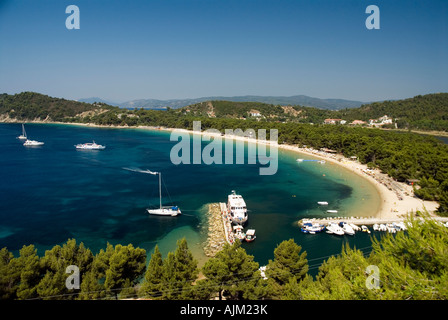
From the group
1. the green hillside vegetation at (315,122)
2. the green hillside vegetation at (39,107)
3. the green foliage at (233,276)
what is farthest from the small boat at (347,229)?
the green hillside vegetation at (39,107)

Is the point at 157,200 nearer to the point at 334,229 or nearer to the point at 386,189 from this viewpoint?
the point at 334,229

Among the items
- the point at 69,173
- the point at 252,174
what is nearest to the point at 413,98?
the point at 252,174

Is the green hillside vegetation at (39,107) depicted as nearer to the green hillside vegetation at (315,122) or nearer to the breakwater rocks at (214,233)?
the green hillside vegetation at (315,122)

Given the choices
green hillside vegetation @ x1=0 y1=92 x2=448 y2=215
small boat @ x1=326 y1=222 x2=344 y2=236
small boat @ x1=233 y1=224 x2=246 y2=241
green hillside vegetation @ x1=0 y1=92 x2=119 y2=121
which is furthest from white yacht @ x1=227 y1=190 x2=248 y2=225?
green hillside vegetation @ x1=0 y1=92 x2=119 y2=121

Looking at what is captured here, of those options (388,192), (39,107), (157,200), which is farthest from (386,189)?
(39,107)

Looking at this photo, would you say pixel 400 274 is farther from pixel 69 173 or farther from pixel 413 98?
pixel 413 98
